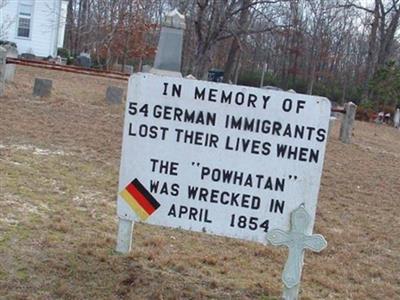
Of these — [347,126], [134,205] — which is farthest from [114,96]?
[134,205]

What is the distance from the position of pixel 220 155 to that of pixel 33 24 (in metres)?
33.1

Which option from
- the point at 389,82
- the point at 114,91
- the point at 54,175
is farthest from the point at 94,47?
the point at 54,175

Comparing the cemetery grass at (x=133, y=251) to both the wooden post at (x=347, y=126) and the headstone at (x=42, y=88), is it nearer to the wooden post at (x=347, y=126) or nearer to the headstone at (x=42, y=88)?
the headstone at (x=42, y=88)

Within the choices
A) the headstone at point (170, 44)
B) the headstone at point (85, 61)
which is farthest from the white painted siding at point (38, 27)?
the headstone at point (170, 44)

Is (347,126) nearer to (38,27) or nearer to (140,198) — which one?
(140,198)

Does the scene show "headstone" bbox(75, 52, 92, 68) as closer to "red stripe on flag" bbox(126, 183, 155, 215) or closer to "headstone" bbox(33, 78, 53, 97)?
"headstone" bbox(33, 78, 53, 97)

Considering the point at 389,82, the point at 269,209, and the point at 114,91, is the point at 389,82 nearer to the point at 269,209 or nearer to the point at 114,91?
the point at 114,91

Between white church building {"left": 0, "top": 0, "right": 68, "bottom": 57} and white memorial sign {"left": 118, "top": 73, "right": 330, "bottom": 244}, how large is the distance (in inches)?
1270

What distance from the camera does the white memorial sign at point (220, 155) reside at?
11.7 ft

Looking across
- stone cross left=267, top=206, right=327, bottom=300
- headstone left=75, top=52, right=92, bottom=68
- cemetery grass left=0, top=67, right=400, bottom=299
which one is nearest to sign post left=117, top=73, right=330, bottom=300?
stone cross left=267, top=206, right=327, bottom=300

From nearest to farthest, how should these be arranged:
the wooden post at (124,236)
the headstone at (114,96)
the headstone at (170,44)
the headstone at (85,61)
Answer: the wooden post at (124,236) → the headstone at (170,44) → the headstone at (114,96) → the headstone at (85,61)

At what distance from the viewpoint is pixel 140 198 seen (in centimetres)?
381

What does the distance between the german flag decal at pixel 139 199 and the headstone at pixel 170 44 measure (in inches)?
204

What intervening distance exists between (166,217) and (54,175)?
2.61m
